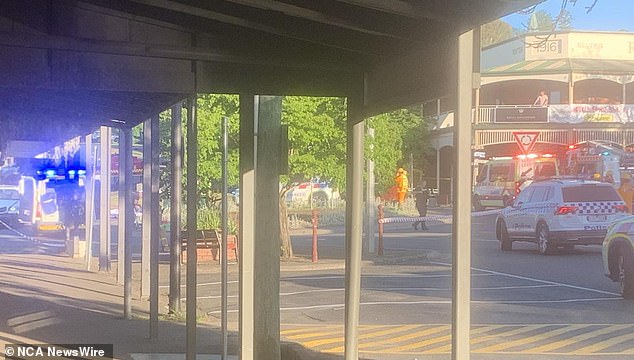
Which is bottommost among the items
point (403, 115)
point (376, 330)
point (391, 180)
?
point (376, 330)

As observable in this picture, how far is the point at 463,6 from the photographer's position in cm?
472

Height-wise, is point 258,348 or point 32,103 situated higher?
point 32,103

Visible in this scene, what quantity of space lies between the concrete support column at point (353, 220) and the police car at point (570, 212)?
13.7 m

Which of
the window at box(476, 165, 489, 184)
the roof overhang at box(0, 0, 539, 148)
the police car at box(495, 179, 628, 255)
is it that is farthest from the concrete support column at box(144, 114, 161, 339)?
the window at box(476, 165, 489, 184)

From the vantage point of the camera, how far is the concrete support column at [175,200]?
11367 millimetres

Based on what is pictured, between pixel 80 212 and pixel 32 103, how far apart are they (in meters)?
14.2

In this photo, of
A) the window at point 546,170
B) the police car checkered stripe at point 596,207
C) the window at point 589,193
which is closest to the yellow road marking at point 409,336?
the police car checkered stripe at point 596,207

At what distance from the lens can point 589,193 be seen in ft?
66.0

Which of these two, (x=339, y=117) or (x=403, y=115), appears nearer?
(x=339, y=117)

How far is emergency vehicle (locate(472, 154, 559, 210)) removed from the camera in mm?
30719

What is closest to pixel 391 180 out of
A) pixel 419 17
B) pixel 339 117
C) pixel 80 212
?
pixel 339 117

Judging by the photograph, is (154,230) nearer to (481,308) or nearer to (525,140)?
(481,308)

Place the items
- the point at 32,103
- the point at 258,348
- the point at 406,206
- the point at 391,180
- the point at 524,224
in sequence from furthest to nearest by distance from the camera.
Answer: the point at 406,206, the point at 391,180, the point at 524,224, the point at 32,103, the point at 258,348

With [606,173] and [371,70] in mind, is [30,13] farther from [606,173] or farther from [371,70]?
[606,173]
